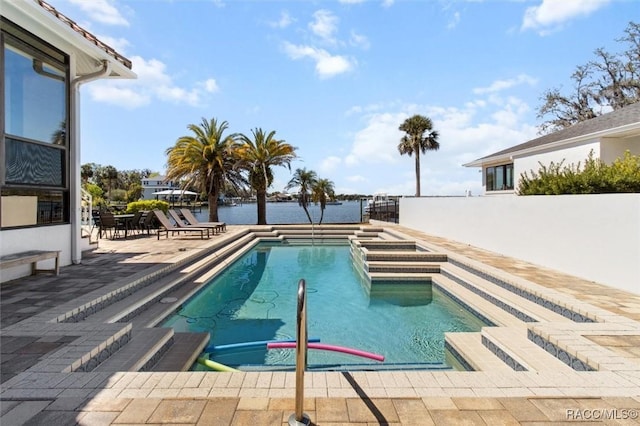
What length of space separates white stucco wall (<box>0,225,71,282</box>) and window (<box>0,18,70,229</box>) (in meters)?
0.15

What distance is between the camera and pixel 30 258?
5.40 meters

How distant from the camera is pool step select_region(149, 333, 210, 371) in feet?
12.2

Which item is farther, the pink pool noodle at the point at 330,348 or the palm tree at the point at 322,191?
the palm tree at the point at 322,191

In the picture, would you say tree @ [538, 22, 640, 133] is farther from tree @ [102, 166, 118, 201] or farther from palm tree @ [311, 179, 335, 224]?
tree @ [102, 166, 118, 201]

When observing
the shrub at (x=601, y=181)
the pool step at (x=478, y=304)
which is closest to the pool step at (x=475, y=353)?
the pool step at (x=478, y=304)

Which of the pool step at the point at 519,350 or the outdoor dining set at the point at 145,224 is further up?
the outdoor dining set at the point at 145,224

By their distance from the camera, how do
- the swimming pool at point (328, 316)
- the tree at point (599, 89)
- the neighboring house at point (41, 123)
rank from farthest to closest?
the tree at point (599, 89) → the neighboring house at point (41, 123) → the swimming pool at point (328, 316)

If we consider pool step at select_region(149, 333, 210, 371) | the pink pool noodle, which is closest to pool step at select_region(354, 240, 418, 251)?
the pink pool noodle

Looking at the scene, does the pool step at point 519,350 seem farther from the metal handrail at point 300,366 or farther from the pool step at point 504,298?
the metal handrail at point 300,366

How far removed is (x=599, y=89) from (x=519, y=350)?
31639 mm

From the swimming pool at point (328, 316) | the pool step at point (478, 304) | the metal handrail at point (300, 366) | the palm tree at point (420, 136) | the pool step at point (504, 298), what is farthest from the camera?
the palm tree at point (420, 136)

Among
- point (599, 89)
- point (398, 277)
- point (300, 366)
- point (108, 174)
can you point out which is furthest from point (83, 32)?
point (108, 174)

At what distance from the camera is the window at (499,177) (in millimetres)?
17297

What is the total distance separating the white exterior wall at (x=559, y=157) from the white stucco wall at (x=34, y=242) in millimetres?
14093
